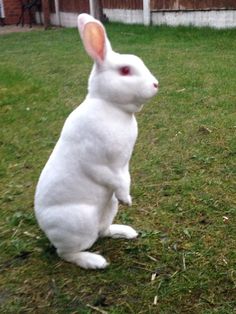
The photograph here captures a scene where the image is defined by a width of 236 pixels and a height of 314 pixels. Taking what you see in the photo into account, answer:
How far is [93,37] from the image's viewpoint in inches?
90.6

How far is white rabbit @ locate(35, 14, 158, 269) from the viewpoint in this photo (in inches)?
92.0

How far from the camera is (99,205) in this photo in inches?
99.1

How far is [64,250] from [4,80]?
5.26 m

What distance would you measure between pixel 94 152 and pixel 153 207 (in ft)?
3.24

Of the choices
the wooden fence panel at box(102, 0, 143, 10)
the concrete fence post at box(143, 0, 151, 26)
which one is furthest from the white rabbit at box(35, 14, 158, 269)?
the wooden fence panel at box(102, 0, 143, 10)

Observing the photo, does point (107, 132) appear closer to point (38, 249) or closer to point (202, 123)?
point (38, 249)

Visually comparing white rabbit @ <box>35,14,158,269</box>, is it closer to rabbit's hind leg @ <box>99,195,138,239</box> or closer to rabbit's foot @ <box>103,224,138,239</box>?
rabbit's hind leg @ <box>99,195,138,239</box>

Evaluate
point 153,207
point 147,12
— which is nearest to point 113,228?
point 153,207

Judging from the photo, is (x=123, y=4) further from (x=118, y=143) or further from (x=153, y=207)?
(x=118, y=143)

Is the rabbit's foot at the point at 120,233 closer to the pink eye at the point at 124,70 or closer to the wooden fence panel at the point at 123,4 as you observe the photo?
the pink eye at the point at 124,70

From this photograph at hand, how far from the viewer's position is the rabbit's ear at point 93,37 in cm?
230

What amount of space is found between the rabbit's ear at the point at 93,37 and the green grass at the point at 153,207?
3.34 feet

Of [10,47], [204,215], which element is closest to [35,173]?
[204,215]

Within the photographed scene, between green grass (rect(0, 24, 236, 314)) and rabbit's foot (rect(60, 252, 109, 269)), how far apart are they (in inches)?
1.4
